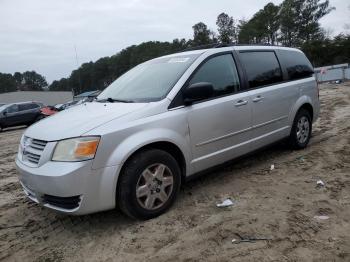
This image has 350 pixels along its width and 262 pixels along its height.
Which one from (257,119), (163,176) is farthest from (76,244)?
(257,119)

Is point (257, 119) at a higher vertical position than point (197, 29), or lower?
lower

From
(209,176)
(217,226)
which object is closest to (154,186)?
(217,226)

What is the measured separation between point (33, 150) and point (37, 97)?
208 ft

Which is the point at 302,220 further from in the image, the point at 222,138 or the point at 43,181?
the point at 43,181

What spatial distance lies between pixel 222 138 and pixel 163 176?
1050 millimetres

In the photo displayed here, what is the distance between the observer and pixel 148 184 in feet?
12.9

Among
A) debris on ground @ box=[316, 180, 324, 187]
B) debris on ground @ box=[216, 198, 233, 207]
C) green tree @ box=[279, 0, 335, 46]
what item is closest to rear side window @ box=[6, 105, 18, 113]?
debris on ground @ box=[216, 198, 233, 207]

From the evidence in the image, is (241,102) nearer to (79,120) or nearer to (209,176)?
(209,176)

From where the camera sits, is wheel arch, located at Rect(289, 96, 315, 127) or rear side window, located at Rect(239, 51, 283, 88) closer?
rear side window, located at Rect(239, 51, 283, 88)

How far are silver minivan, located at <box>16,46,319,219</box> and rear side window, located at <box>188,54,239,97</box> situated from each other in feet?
0.05

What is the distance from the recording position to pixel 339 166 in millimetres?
5363

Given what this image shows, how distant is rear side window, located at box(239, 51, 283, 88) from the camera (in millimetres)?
5289

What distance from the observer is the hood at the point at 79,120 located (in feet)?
12.1

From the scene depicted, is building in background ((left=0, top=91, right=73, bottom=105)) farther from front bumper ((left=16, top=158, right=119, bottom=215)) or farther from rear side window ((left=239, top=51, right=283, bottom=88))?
front bumper ((left=16, top=158, right=119, bottom=215))
